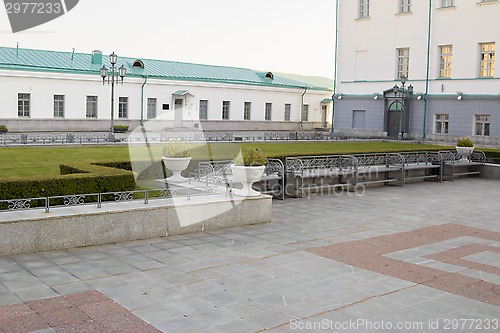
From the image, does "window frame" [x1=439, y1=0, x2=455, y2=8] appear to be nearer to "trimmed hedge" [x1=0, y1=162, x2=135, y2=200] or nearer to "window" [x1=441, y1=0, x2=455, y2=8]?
"window" [x1=441, y1=0, x2=455, y2=8]

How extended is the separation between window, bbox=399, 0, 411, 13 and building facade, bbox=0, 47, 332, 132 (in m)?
14.3

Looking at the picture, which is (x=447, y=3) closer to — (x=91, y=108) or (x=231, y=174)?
(x=91, y=108)

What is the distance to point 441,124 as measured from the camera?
130 ft

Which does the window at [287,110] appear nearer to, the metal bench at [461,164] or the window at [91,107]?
the window at [91,107]

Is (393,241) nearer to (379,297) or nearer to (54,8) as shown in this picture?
(379,297)

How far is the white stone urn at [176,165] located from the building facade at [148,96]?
21.0m

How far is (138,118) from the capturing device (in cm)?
4344

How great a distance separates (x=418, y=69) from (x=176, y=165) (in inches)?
1193

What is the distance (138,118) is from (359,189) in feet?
91.6

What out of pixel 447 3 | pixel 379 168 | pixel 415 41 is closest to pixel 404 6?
pixel 415 41

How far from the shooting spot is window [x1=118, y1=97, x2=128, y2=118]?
42.3 meters

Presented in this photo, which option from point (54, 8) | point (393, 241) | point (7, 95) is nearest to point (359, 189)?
point (393, 241)

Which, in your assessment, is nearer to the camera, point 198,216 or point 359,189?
point 198,216

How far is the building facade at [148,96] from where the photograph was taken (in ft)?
124
